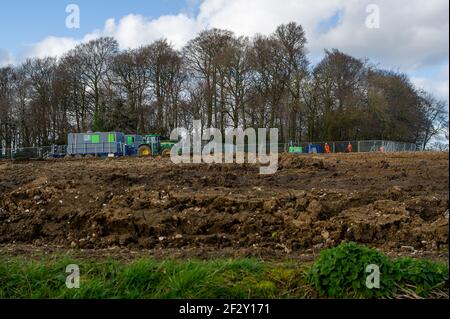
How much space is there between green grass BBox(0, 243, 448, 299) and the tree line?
42.5 m

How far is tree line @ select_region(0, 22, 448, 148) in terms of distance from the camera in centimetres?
5203

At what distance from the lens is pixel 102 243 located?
29.4 ft

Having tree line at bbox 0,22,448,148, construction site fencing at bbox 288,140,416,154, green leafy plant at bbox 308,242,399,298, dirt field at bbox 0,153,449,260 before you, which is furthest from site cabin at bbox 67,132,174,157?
green leafy plant at bbox 308,242,399,298

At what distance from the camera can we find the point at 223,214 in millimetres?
10023

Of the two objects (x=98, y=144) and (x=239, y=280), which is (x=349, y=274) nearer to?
(x=239, y=280)

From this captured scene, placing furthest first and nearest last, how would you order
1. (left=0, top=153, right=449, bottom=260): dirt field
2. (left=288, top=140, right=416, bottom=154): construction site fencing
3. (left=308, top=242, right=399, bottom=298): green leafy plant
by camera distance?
(left=288, top=140, right=416, bottom=154): construction site fencing → (left=0, top=153, right=449, bottom=260): dirt field → (left=308, top=242, right=399, bottom=298): green leafy plant

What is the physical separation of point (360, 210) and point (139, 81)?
52155 millimetres

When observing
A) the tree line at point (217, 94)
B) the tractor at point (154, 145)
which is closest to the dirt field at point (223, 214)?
the tractor at point (154, 145)

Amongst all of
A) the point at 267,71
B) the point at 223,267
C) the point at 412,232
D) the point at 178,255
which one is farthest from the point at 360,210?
the point at 267,71

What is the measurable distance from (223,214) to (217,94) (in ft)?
146

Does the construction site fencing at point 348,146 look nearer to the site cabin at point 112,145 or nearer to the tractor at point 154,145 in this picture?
the tractor at point 154,145

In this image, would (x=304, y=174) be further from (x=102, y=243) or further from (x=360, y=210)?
(x=102, y=243)

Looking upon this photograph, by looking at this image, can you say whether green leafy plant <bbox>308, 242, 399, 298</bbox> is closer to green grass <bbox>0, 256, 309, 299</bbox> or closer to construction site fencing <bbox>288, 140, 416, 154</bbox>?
green grass <bbox>0, 256, 309, 299</bbox>

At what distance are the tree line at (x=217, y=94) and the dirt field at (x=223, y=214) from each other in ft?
117
